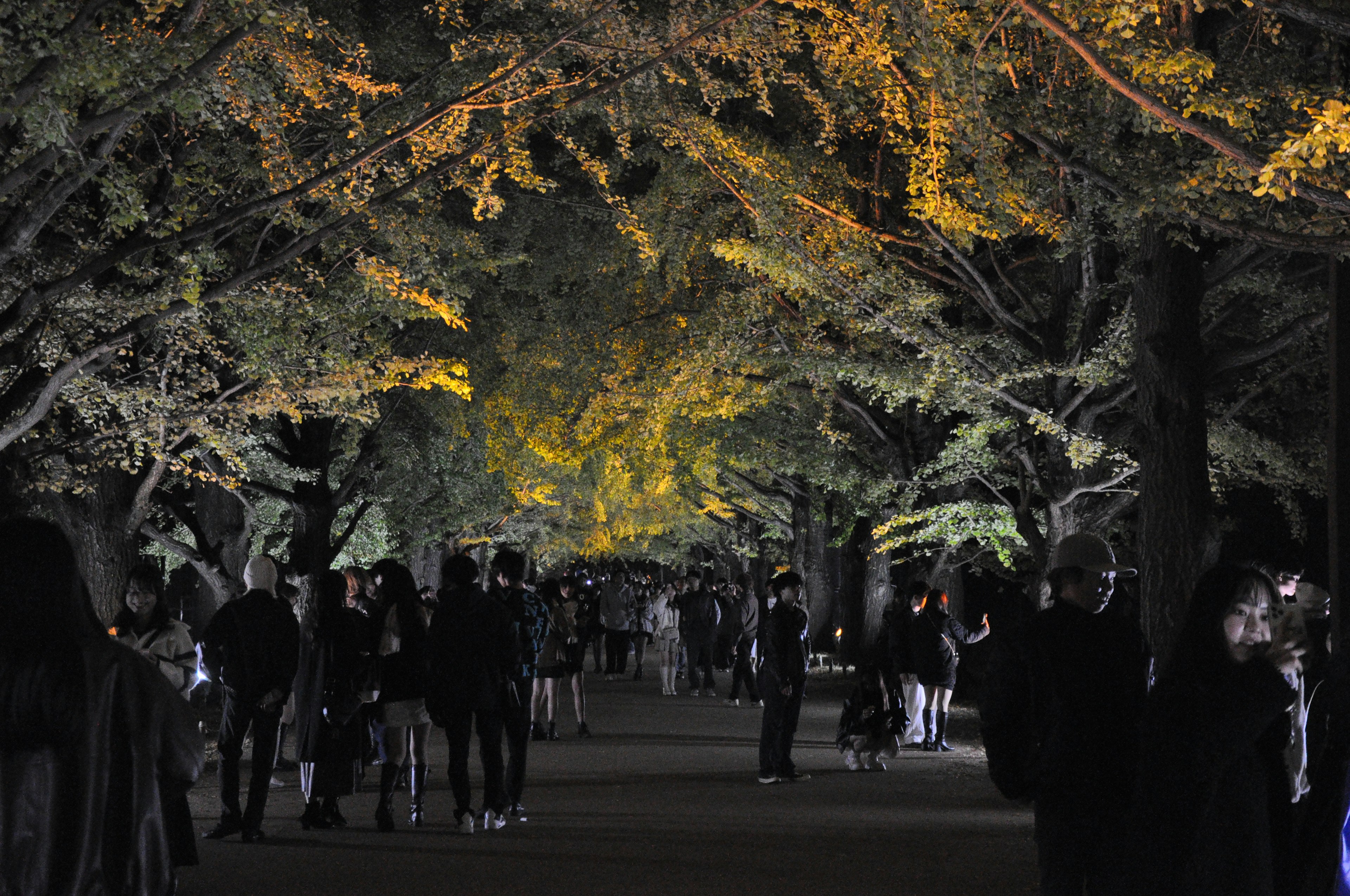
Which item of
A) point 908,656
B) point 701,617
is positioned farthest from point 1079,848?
point 701,617

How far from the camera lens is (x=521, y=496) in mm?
37281

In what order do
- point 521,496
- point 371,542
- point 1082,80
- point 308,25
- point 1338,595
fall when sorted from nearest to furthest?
point 1338,595, point 308,25, point 1082,80, point 371,542, point 521,496

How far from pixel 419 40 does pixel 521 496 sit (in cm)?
2112

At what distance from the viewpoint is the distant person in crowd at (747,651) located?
2164 cm

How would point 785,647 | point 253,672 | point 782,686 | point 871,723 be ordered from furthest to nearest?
point 871,723 < point 785,647 < point 782,686 < point 253,672

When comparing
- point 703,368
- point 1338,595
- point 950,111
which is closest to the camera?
point 1338,595

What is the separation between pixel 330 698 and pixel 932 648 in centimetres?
777

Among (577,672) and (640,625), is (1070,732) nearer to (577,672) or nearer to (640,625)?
(577,672)

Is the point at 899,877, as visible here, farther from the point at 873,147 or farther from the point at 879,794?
the point at 873,147

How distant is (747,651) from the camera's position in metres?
21.7

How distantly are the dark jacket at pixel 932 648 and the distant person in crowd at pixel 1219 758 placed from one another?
35.7ft

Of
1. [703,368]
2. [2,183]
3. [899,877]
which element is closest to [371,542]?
[703,368]

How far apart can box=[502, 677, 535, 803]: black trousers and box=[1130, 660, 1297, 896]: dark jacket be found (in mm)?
6407

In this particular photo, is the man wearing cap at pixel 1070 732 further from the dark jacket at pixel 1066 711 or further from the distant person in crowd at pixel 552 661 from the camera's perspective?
the distant person in crowd at pixel 552 661
